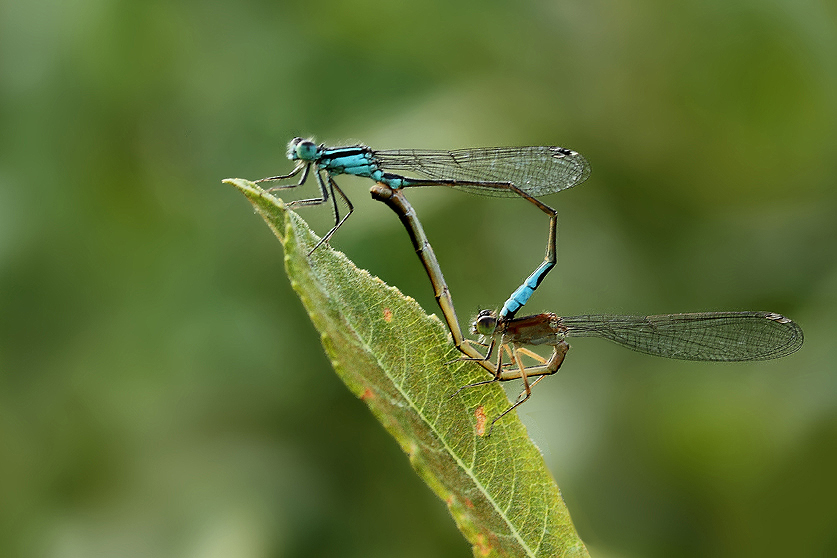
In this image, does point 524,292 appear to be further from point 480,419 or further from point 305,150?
point 480,419

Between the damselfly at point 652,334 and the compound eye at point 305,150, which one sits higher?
the compound eye at point 305,150

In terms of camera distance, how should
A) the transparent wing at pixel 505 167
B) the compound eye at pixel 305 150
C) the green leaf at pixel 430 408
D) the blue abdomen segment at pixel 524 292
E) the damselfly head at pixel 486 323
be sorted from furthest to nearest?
the transparent wing at pixel 505 167
the blue abdomen segment at pixel 524 292
the damselfly head at pixel 486 323
the compound eye at pixel 305 150
the green leaf at pixel 430 408

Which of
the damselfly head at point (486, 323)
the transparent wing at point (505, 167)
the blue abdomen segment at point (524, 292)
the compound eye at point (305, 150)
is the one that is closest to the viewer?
the compound eye at point (305, 150)

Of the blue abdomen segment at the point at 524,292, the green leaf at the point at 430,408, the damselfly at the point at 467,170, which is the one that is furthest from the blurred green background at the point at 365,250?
the green leaf at the point at 430,408

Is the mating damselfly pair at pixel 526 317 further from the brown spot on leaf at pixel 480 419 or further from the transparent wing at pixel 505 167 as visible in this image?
the brown spot on leaf at pixel 480 419

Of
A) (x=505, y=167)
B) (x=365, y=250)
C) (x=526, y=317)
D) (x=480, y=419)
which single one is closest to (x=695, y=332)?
(x=526, y=317)

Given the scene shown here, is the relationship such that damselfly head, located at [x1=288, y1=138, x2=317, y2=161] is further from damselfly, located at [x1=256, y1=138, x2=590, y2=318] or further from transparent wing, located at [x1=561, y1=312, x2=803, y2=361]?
transparent wing, located at [x1=561, y1=312, x2=803, y2=361]

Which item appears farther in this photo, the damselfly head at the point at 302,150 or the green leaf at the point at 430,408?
the damselfly head at the point at 302,150

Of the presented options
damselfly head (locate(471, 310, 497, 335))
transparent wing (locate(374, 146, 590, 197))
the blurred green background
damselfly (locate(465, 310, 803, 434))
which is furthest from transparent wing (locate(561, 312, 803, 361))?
transparent wing (locate(374, 146, 590, 197))
